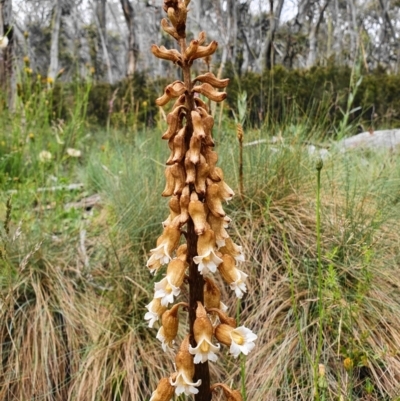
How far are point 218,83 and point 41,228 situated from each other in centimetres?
174

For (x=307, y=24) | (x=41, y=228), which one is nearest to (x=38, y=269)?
(x=41, y=228)

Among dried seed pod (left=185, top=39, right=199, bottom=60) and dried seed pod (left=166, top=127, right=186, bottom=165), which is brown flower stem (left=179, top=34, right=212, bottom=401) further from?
dried seed pod (left=185, top=39, right=199, bottom=60)

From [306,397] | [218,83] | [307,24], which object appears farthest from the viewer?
[307,24]

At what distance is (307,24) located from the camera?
28.6 metres

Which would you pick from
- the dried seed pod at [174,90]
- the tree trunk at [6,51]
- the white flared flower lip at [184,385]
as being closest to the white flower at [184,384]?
the white flared flower lip at [184,385]

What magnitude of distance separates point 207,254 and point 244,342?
24 cm

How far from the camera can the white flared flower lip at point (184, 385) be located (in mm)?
1225

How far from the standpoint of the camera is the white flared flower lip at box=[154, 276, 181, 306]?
122 cm

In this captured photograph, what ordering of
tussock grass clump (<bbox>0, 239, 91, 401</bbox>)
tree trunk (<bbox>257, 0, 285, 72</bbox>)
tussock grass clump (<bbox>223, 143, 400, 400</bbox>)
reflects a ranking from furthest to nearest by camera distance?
tree trunk (<bbox>257, 0, 285, 72</bbox>) → tussock grass clump (<bbox>0, 239, 91, 401</bbox>) → tussock grass clump (<bbox>223, 143, 400, 400</bbox>)

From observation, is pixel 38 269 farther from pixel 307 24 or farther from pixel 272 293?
pixel 307 24

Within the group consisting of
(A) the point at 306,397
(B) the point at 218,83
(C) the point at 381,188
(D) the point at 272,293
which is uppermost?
(B) the point at 218,83

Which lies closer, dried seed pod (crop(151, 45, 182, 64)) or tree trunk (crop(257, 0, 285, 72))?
dried seed pod (crop(151, 45, 182, 64))

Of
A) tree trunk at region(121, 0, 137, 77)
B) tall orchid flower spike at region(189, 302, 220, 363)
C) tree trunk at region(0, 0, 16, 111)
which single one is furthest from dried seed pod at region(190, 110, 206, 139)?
tree trunk at region(121, 0, 137, 77)

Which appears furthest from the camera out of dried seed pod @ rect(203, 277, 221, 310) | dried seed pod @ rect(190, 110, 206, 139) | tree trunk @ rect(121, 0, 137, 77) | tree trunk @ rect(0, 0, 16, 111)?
tree trunk @ rect(121, 0, 137, 77)
